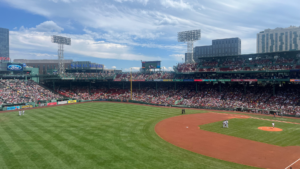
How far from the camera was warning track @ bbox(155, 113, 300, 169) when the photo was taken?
47.1 feet

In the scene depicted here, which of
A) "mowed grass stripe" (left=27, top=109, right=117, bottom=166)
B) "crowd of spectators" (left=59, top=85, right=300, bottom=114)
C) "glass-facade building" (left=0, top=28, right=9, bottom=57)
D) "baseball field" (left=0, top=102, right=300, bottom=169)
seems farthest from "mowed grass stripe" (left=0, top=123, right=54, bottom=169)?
"glass-facade building" (left=0, top=28, right=9, bottom=57)

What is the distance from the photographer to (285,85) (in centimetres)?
4244

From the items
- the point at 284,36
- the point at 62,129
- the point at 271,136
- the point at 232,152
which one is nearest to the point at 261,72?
the point at 271,136

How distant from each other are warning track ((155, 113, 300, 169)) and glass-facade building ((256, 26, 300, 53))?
4745 inches

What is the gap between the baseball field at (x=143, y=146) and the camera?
14.0 m

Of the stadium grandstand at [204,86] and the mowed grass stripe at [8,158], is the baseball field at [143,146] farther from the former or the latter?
the stadium grandstand at [204,86]

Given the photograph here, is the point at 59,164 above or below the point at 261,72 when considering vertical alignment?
below

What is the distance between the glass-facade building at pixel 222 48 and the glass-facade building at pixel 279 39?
28332 millimetres

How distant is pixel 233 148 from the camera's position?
17.1 meters

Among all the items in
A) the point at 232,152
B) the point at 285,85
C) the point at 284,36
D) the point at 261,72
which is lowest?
the point at 232,152

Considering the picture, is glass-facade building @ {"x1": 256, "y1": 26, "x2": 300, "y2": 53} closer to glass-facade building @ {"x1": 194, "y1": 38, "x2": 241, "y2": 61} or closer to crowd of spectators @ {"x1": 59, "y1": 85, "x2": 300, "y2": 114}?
glass-facade building @ {"x1": 194, "y1": 38, "x2": 241, "y2": 61}

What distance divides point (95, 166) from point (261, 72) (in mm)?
43208

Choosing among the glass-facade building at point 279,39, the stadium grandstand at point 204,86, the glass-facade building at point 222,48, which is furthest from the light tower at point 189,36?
the glass-facade building at point 279,39

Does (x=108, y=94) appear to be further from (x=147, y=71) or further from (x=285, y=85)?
(x=285, y=85)
